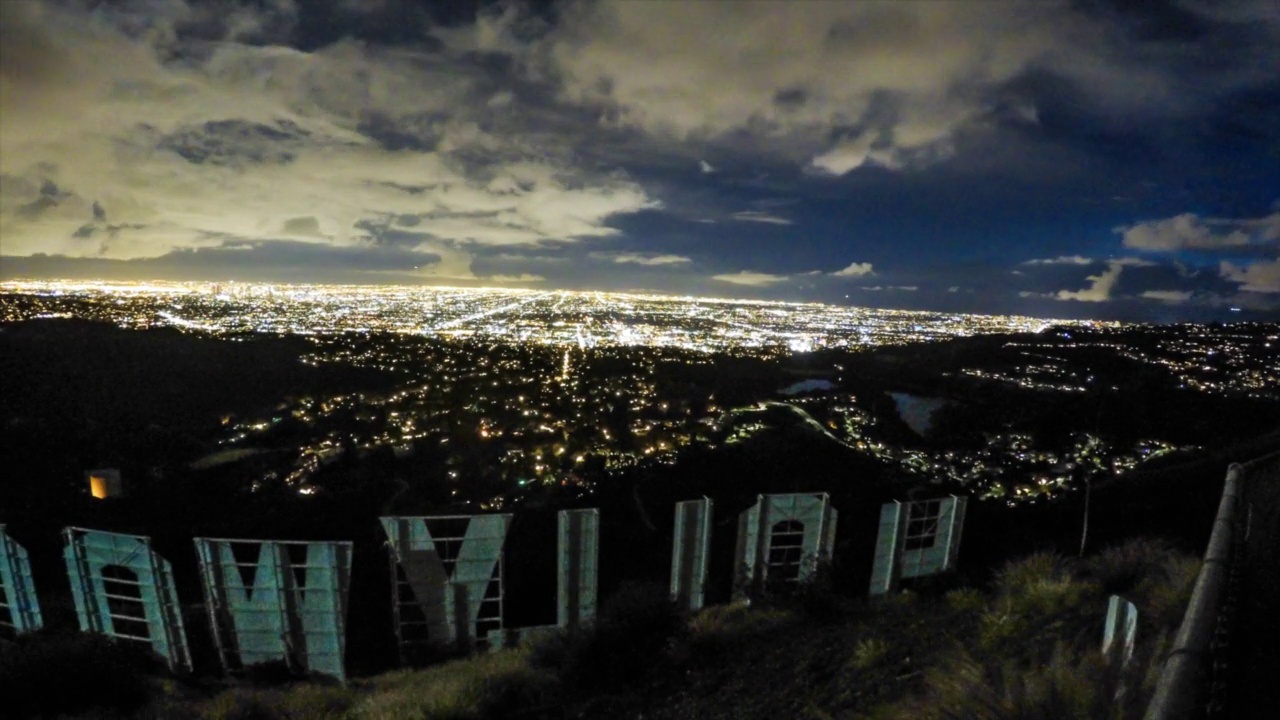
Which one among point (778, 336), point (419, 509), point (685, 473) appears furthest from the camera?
point (778, 336)

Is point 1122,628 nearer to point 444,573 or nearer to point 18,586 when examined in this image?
point 444,573

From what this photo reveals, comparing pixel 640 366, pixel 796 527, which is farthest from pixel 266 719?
pixel 640 366

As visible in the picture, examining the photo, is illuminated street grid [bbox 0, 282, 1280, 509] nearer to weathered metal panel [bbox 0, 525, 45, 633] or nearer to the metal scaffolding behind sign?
the metal scaffolding behind sign

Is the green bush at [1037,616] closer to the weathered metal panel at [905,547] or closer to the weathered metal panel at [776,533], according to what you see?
the weathered metal panel at [905,547]

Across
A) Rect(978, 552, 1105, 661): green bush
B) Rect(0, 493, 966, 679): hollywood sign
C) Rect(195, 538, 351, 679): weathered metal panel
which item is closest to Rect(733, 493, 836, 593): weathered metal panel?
Rect(0, 493, 966, 679): hollywood sign

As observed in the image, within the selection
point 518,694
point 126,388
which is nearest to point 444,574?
point 518,694

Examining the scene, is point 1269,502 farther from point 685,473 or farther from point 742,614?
point 685,473
